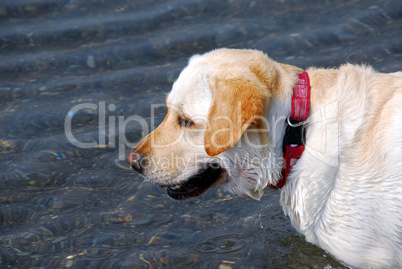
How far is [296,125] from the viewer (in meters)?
3.03

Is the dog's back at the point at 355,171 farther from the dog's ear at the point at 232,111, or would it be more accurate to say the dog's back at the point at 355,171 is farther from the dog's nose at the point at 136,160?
the dog's nose at the point at 136,160

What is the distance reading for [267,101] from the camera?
3010 mm

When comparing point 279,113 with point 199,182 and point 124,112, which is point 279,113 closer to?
point 199,182

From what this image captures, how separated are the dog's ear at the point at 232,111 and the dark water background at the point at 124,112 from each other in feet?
4.19

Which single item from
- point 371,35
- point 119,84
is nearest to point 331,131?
point 119,84

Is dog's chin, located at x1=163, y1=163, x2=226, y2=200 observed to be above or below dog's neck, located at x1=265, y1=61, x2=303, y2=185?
below

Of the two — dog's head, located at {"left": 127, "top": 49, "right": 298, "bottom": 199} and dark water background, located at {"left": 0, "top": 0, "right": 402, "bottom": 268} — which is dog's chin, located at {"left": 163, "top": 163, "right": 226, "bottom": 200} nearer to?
dog's head, located at {"left": 127, "top": 49, "right": 298, "bottom": 199}

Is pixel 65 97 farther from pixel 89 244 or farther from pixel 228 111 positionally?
pixel 228 111

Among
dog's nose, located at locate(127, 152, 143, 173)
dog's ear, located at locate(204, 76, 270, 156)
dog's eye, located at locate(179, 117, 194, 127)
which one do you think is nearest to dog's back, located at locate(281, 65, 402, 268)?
dog's ear, located at locate(204, 76, 270, 156)

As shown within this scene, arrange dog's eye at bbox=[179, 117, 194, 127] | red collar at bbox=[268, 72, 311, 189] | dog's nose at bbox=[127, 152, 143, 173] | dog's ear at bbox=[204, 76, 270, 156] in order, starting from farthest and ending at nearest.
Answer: dog's nose at bbox=[127, 152, 143, 173] → dog's eye at bbox=[179, 117, 194, 127] → red collar at bbox=[268, 72, 311, 189] → dog's ear at bbox=[204, 76, 270, 156]

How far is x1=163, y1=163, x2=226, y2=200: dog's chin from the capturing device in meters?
3.41

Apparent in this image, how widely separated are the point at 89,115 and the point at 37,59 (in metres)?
1.49

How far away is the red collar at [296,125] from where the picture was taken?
3.05 metres

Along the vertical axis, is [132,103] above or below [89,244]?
above
